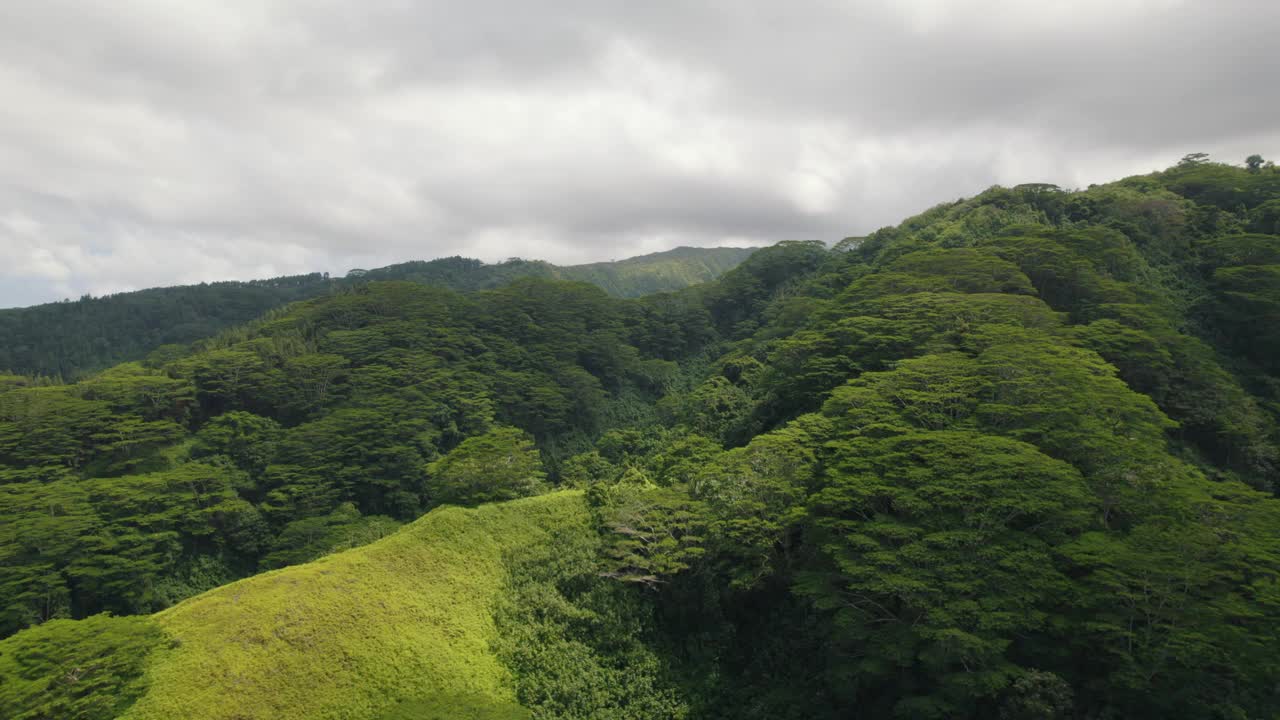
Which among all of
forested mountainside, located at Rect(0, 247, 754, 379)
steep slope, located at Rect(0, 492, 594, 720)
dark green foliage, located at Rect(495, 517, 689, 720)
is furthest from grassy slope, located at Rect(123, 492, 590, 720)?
forested mountainside, located at Rect(0, 247, 754, 379)

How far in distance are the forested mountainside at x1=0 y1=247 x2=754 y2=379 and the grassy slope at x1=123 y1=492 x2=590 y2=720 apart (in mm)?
58503

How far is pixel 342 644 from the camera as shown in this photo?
13562mm

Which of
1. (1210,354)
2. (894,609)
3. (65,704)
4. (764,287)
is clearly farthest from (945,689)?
(764,287)

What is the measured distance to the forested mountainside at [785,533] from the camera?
38.6 ft

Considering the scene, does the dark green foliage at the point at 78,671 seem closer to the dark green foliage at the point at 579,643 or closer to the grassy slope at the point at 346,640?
the grassy slope at the point at 346,640

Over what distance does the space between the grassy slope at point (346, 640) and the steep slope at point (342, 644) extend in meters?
0.02

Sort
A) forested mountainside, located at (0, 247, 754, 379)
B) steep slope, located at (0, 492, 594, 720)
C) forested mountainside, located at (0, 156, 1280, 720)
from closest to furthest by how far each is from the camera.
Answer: forested mountainside, located at (0, 156, 1280, 720)
steep slope, located at (0, 492, 594, 720)
forested mountainside, located at (0, 247, 754, 379)

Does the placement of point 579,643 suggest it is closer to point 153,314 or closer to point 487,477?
point 487,477

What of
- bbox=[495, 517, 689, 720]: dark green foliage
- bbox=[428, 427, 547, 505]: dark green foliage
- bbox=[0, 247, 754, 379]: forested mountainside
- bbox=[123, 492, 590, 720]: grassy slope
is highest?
bbox=[0, 247, 754, 379]: forested mountainside

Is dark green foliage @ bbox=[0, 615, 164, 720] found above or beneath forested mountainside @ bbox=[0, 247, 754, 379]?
beneath

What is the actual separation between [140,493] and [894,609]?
1333 inches

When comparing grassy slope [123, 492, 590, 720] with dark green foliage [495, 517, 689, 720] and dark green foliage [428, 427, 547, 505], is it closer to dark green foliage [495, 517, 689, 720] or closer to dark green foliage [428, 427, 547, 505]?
dark green foliage [495, 517, 689, 720]

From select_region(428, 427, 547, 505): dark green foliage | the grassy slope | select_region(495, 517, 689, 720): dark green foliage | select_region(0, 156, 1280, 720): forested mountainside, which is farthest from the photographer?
select_region(428, 427, 547, 505): dark green foliage

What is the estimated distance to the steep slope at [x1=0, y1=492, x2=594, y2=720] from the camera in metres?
12.0
